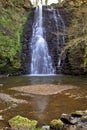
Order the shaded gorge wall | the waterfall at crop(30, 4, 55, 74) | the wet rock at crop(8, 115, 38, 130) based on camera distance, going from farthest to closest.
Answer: the shaded gorge wall < the waterfall at crop(30, 4, 55, 74) < the wet rock at crop(8, 115, 38, 130)

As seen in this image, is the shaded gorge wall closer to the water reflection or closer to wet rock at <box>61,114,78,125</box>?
the water reflection

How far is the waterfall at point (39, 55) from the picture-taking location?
27.6 metres

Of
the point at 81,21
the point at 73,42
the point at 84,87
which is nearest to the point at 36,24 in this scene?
the point at 81,21

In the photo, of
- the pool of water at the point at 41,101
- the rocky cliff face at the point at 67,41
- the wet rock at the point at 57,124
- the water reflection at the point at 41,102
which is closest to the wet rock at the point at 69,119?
the wet rock at the point at 57,124

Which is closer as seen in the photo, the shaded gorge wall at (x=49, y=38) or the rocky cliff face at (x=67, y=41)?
the rocky cliff face at (x=67, y=41)

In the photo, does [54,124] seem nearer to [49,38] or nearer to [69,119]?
[69,119]

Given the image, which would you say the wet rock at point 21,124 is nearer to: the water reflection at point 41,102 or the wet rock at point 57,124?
the wet rock at point 57,124

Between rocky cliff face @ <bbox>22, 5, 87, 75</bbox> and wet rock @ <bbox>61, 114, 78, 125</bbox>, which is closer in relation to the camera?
wet rock @ <bbox>61, 114, 78, 125</bbox>

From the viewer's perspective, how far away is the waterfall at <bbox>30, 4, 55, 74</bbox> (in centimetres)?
2761

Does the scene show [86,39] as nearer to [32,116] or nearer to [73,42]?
[73,42]

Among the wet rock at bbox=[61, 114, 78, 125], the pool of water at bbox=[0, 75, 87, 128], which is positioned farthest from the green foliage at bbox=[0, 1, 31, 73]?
the wet rock at bbox=[61, 114, 78, 125]

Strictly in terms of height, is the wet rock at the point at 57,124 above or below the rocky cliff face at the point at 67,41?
below

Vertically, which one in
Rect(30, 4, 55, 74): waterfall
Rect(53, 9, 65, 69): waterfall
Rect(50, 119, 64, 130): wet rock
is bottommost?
Rect(50, 119, 64, 130): wet rock

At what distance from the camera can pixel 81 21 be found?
31.3 metres
